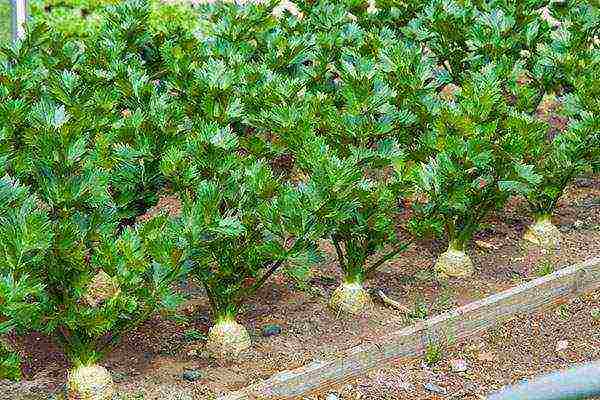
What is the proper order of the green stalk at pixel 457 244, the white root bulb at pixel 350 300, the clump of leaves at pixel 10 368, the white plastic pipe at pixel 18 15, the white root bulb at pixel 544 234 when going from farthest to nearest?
the white plastic pipe at pixel 18 15 → the white root bulb at pixel 544 234 → the green stalk at pixel 457 244 → the white root bulb at pixel 350 300 → the clump of leaves at pixel 10 368

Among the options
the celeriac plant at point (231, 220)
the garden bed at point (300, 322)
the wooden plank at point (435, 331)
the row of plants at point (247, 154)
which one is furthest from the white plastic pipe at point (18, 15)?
the wooden plank at point (435, 331)

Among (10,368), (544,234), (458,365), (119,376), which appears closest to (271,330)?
(119,376)

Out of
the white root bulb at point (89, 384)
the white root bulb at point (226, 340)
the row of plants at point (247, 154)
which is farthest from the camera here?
the white root bulb at point (226, 340)

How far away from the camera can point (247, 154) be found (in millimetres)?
5020

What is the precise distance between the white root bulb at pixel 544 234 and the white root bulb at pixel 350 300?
49.9 inches

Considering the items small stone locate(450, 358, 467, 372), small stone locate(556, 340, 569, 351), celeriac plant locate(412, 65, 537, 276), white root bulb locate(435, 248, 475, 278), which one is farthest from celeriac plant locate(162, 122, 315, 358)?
small stone locate(556, 340, 569, 351)

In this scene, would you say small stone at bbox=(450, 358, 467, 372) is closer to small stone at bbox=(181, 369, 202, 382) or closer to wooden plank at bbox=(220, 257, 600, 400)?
wooden plank at bbox=(220, 257, 600, 400)

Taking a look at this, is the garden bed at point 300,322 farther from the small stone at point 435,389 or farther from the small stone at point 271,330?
the small stone at point 435,389

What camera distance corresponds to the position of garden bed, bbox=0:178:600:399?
4.04 meters

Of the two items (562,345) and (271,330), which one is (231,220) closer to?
(271,330)

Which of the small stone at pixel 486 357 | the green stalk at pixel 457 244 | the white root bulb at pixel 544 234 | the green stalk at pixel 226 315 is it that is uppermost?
the white root bulb at pixel 544 234

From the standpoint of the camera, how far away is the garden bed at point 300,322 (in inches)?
159

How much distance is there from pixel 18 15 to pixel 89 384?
15.9ft

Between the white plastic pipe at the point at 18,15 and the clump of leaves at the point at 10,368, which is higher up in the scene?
the white plastic pipe at the point at 18,15
